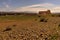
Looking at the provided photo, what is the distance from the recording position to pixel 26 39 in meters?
12.0

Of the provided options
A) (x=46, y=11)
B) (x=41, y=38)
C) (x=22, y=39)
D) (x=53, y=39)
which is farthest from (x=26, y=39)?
(x=46, y=11)

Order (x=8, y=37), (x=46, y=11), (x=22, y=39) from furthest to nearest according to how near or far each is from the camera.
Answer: (x=46, y=11) → (x=8, y=37) → (x=22, y=39)

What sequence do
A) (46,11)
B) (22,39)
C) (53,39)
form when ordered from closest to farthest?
1. (53,39)
2. (22,39)
3. (46,11)

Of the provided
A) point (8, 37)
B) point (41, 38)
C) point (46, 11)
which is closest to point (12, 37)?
point (8, 37)

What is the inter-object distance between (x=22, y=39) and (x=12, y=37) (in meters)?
0.96

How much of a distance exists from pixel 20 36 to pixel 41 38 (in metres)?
1.62

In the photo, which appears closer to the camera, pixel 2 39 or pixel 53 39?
pixel 53 39

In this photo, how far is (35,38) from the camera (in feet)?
39.8

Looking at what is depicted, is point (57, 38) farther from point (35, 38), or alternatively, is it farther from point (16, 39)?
point (16, 39)

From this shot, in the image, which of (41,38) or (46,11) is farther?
(46,11)

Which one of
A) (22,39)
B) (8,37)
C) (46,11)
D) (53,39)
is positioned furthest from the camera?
(46,11)

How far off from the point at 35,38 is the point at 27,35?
114cm

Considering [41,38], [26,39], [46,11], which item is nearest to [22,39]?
[26,39]

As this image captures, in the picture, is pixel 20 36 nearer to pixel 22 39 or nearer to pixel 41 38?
pixel 22 39
